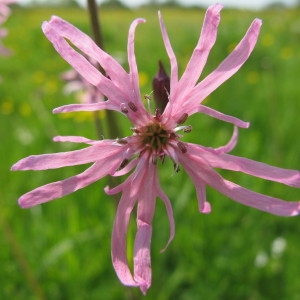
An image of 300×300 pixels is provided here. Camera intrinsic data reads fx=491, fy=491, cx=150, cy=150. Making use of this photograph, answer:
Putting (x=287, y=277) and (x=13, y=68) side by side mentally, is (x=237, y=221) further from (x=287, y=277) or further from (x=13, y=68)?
(x=13, y=68)

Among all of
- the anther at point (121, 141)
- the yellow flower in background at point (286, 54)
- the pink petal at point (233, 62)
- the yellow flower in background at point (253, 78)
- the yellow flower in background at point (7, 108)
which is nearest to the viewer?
the pink petal at point (233, 62)

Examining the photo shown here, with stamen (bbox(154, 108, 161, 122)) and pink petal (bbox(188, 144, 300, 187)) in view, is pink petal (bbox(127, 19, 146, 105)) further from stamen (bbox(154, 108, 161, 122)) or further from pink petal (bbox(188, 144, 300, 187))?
pink petal (bbox(188, 144, 300, 187))

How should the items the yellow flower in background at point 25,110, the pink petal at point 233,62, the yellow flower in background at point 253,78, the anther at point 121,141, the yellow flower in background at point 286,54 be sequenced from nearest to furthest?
the pink petal at point 233,62
the anther at point 121,141
the yellow flower in background at point 25,110
the yellow flower in background at point 253,78
the yellow flower in background at point 286,54

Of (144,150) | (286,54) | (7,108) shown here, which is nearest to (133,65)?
(144,150)

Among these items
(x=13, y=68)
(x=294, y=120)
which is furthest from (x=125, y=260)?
(x=13, y=68)

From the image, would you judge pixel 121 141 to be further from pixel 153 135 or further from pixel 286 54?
pixel 286 54

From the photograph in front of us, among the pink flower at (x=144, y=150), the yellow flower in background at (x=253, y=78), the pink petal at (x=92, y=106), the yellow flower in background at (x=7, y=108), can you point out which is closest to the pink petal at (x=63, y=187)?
the pink flower at (x=144, y=150)

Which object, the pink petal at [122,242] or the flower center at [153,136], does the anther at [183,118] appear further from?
the pink petal at [122,242]
